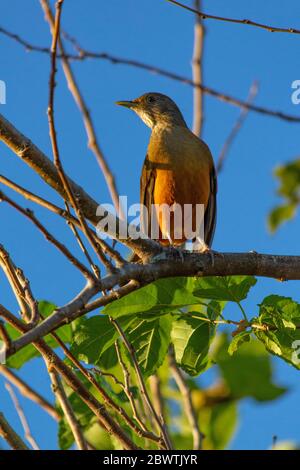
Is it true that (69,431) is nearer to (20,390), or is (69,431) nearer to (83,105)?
(20,390)

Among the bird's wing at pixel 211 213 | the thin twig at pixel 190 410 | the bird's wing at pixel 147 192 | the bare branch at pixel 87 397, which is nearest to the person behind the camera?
the bare branch at pixel 87 397

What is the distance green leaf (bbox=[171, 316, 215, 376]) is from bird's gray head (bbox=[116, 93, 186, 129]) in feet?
12.9

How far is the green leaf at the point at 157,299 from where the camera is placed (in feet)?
12.4

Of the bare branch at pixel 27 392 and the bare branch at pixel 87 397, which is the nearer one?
the bare branch at pixel 87 397

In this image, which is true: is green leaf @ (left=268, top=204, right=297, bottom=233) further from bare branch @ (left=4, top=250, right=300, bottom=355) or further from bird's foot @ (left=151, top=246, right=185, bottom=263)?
bird's foot @ (left=151, top=246, right=185, bottom=263)

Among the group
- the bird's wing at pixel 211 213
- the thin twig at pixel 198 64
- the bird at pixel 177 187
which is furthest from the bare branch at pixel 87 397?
the thin twig at pixel 198 64

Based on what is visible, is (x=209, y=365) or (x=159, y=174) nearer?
(x=209, y=365)

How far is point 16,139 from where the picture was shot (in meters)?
3.60

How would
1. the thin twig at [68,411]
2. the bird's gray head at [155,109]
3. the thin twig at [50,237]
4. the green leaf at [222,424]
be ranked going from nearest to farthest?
the thin twig at [50,237] → the thin twig at [68,411] → the green leaf at [222,424] → the bird's gray head at [155,109]

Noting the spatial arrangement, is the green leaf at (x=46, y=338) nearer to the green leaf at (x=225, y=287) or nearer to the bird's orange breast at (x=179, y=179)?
the green leaf at (x=225, y=287)

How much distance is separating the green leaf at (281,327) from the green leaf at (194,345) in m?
0.35

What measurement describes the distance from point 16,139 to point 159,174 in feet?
9.74

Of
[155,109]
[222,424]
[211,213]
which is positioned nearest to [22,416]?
[222,424]

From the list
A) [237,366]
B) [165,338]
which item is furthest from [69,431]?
[237,366]
